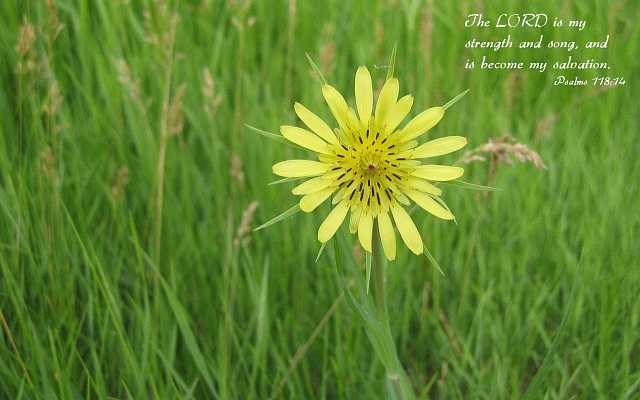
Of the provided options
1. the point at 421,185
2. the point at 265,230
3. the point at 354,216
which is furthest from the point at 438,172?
the point at 265,230

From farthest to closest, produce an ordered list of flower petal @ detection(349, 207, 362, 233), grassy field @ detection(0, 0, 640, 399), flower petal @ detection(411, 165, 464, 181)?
grassy field @ detection(0, 0, 640, 399)
flower petal @ detection(349, 207, 362, 233)
flower petal @ detection(411, 165, 464, 181)

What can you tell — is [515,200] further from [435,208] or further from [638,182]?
[435,208]

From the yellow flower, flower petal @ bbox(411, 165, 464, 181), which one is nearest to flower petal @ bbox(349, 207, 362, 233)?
the yellow flower

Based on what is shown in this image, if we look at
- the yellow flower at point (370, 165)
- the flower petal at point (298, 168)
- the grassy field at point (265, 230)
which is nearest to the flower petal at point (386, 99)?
the yellow flower at point (370, 165)

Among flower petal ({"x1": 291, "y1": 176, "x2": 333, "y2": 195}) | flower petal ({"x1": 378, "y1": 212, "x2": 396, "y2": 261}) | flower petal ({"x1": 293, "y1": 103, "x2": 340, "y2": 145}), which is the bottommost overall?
flower petal ({"x1": 378, "y1": 212, "x2": 396, "y2": 261})

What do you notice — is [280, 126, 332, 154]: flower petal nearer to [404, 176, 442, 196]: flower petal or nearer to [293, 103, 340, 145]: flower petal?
[293, 103, 340, 145]: flower petal

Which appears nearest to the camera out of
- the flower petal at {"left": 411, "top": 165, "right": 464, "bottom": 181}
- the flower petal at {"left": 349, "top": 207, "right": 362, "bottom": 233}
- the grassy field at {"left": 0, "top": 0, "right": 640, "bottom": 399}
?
the flower petal at {"left": 411, "top": 165, "right": 464, "bottom": 181}

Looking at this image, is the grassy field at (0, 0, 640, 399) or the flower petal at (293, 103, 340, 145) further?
the grassy field at (0, 0, 640, 399)

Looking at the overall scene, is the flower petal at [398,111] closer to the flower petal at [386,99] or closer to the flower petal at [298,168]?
the flower petal at [386,99]
